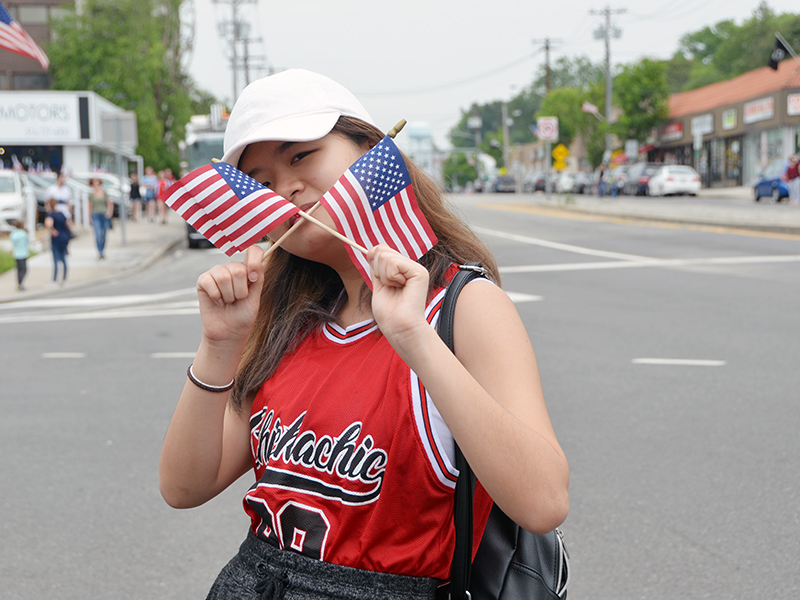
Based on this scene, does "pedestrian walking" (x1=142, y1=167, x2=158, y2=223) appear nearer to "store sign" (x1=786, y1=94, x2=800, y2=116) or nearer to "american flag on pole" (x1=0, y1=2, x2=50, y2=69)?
"american flag on pole" (x1=0, y1=2, x2=50, y2=69)

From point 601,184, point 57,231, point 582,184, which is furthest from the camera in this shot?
point 582,184

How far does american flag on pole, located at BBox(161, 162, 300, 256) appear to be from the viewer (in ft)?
6.02

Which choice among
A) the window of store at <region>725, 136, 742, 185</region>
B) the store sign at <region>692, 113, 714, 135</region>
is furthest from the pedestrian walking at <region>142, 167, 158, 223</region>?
the window of store at <region>725, 136, 742, 185</region>

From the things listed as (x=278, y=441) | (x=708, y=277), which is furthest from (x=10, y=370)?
(x=708, y=277)

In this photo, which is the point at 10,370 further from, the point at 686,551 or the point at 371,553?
the point at 371,553

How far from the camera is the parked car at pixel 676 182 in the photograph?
128 feet

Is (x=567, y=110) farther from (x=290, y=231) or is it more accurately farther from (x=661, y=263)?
(x=290, y=231)

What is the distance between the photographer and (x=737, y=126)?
44000 millimetres

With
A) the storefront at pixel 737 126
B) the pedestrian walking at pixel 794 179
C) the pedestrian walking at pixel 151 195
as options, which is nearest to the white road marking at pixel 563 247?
the pedestrian walking at pixel 794 179

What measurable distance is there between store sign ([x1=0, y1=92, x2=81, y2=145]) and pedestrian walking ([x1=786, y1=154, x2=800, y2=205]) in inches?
1089

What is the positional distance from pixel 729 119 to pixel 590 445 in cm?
4363

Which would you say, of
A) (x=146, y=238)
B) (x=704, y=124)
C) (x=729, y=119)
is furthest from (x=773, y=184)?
(x=146, y=238)

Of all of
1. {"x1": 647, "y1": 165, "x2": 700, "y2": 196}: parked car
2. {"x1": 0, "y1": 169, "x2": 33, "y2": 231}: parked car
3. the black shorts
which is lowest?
the black shorts

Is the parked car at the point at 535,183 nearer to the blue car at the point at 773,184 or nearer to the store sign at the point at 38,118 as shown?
the blue car at the point at 773,184
